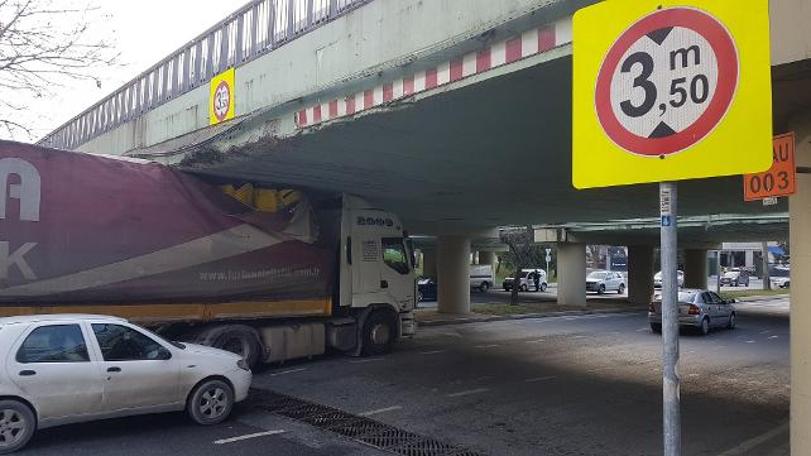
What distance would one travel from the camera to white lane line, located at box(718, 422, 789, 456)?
7.49 meters

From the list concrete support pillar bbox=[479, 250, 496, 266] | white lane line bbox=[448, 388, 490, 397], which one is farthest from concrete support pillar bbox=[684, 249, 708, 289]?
white lane line bbox=[448, 388, 490, 397]

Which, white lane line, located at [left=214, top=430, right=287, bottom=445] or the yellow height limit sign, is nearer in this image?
the yellow height limit sign

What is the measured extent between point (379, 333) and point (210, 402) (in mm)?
6503

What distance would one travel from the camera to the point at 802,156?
18.4ft

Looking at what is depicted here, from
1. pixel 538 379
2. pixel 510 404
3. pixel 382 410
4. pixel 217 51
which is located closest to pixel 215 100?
pixel 217 51

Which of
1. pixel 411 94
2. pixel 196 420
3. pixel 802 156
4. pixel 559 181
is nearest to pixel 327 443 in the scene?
pixel 196 420

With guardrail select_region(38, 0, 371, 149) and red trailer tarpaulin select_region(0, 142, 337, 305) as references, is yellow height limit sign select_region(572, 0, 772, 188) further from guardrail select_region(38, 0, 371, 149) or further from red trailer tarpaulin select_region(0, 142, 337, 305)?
red trailer tarpaulin select_region(0, 142, 337, 305)

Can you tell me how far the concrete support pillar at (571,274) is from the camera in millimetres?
31531

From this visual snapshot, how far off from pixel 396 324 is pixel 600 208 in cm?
648

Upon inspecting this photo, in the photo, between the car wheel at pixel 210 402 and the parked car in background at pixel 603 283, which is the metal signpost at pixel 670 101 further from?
the parked car in background at pixel 603 283

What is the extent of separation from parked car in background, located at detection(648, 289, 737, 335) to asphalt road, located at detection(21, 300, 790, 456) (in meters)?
3.01

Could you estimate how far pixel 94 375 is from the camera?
7.11m

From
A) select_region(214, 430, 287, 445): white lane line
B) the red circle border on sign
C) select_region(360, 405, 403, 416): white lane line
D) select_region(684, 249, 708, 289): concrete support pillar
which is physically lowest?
select_region(360, 405, 403, 416): white lane line

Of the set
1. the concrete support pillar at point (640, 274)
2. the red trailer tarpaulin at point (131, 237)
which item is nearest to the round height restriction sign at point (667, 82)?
the red trailer tarpaulin at point (131, 237)
